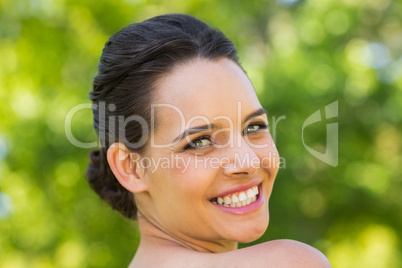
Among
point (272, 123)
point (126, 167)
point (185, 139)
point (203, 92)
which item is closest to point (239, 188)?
point (185, 139)

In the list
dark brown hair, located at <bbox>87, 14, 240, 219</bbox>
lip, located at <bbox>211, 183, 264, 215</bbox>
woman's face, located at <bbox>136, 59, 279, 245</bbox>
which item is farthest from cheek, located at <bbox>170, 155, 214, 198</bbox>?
dark brown hair, located at <bbox>87, 14, 240, 219</bbox>

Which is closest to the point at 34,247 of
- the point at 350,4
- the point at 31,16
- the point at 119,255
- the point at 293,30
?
the point at 119,255

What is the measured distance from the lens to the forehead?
5.98 ft

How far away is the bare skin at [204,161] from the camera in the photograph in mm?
1814

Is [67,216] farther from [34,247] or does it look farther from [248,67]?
[248,67]

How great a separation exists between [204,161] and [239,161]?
0.13m

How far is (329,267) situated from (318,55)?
6.40m

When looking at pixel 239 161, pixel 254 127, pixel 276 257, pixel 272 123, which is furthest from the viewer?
pixel 272 123

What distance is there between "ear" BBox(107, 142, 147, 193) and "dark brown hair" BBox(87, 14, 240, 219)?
0.04 metres

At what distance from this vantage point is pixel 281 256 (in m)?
1.51

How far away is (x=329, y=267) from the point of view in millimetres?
1559

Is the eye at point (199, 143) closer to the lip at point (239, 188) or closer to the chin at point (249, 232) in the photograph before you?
the lip at point (239, 188)

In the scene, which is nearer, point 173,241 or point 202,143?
point 202,143

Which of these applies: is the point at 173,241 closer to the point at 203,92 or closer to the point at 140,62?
the point at 203,92
